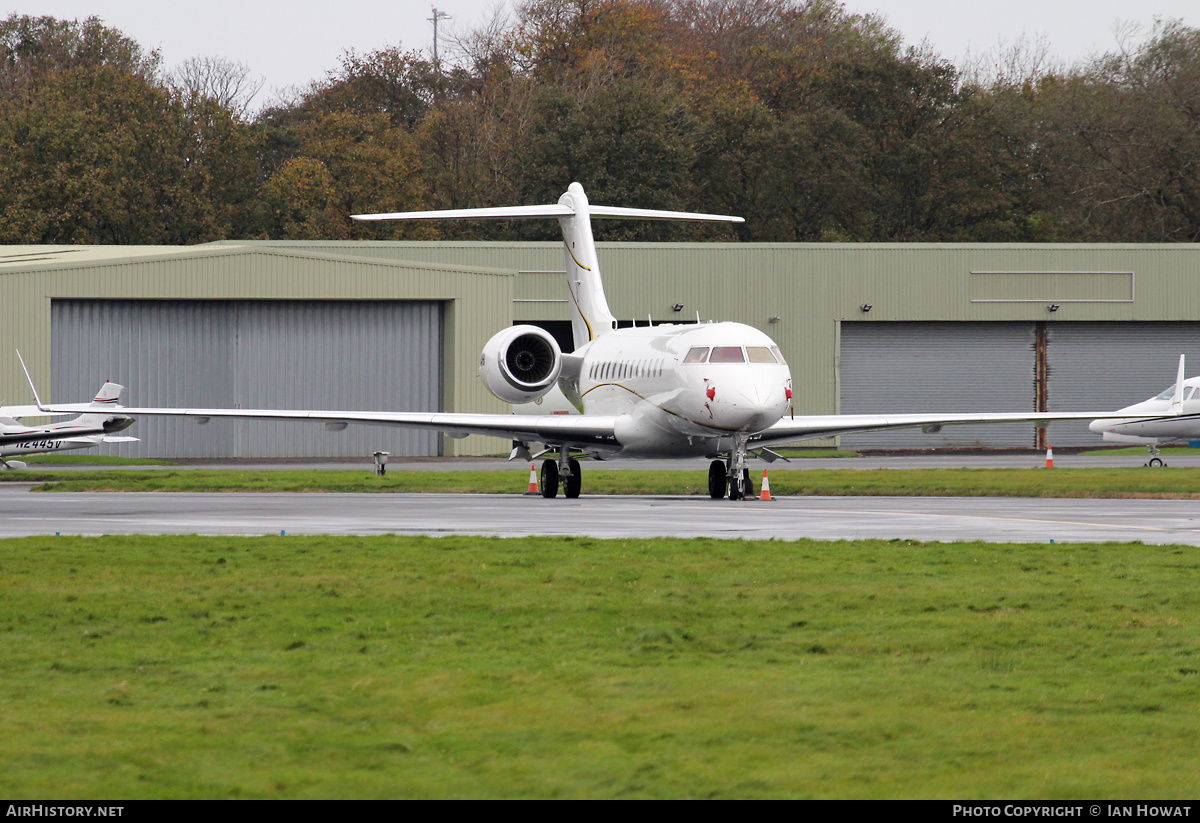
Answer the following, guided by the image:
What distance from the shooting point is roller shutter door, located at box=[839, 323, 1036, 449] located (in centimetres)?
5353

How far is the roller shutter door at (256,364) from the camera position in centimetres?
4566

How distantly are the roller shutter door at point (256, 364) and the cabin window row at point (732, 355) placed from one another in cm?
2341

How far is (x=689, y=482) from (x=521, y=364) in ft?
14.6

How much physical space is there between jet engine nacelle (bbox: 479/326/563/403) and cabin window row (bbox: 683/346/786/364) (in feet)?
13.5

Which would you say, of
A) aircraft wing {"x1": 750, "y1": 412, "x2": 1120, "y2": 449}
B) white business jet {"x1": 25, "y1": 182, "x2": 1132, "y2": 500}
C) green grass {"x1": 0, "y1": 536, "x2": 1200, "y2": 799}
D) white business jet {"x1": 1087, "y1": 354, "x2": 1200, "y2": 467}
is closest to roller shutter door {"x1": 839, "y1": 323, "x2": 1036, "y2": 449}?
white business jet {"x1": 1087, "y1": 354, "x2": 1200, "y2": 467}

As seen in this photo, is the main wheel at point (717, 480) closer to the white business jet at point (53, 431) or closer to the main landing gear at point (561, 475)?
the main landing gear at point (561, 475)

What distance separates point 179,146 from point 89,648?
201ft

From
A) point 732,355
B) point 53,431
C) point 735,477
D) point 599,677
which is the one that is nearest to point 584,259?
point 732,355

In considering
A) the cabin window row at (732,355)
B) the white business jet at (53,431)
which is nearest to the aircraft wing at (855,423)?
the cabin window row at (732,355)

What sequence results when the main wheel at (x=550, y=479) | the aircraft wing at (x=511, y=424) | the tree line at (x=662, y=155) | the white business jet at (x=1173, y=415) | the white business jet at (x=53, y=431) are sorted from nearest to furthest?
the aircraft wing at (x=511, y=424), the main wheel at (x=550, y=479), the white business jet at (x=53, y=431), the white business jet at (x=1173, y=415), the tree line at (x=662, y=155)

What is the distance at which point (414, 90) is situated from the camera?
8125 centimetres

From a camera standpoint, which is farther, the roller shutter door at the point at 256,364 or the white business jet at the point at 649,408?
the roller shutter door at the point at 256,364

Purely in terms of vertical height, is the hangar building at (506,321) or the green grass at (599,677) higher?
the hangar building at (506,321)

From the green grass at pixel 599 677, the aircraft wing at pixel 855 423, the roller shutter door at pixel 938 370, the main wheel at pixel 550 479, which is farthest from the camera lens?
the roller shutter door at pixel 938 370
